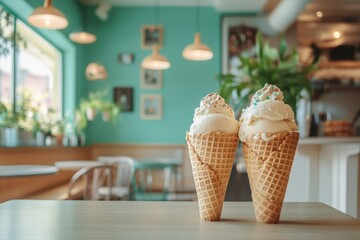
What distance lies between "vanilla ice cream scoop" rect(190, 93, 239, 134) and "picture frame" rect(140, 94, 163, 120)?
641cm

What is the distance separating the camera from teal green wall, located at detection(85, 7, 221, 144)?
294 inches

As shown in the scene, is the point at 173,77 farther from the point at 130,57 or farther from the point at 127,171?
the point at 127,171

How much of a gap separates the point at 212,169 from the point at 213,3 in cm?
669

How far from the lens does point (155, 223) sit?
3.11 feet

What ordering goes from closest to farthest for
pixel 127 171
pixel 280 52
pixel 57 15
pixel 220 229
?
pixel 220 229
pixel 280 52
pixel 57 15
pixel 127 171

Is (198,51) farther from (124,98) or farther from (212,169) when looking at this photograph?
(212,169)

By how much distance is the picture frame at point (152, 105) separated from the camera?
748cm

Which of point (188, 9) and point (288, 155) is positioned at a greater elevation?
point (188, 9)

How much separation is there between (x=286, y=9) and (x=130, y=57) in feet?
9.42

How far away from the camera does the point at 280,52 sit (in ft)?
10.0

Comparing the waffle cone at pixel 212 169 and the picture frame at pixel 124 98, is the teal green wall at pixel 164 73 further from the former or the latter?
the waffle cone at pixel 212 169

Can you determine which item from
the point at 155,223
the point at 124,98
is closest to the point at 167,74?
the point at 124,98

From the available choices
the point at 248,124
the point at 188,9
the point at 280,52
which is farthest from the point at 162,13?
the point at 248,124

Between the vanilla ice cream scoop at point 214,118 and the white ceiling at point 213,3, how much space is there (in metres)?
6.07
